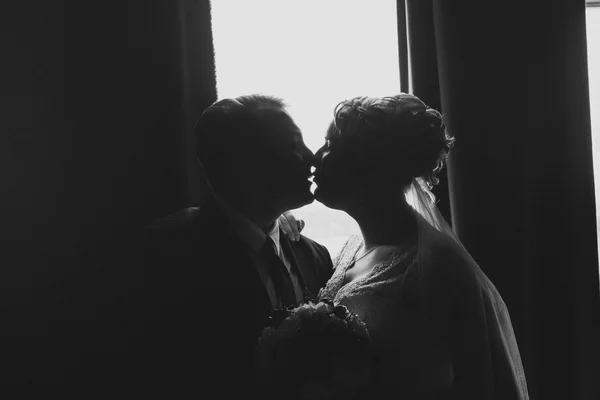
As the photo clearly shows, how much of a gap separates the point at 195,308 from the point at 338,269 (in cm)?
55

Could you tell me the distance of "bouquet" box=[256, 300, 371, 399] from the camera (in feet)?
3.78

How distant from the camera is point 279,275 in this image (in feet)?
5.16

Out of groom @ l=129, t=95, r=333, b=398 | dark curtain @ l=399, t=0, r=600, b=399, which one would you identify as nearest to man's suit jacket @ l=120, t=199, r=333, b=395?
groom @ l=129, t=95, r=333, b=398

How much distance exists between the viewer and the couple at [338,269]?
1.42 m

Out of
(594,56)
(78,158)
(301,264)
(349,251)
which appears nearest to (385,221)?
(349,251)

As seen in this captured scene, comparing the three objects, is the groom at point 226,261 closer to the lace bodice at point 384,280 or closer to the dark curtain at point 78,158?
the lace bodice at point 384,280

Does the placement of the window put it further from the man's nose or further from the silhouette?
the man's nose

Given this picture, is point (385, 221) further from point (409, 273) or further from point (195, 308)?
point (195, 308)

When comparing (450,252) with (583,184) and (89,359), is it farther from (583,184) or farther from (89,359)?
(89,359)

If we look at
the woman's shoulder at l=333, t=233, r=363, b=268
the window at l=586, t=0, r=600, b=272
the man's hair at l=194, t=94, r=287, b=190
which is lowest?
the woman's shoulder at l=333, t=233, r=363, b=268

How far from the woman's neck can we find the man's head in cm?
26

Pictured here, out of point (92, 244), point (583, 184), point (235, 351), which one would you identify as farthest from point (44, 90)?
point (583, 184)

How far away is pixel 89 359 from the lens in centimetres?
185

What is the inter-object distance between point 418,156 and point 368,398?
0.77 meters
